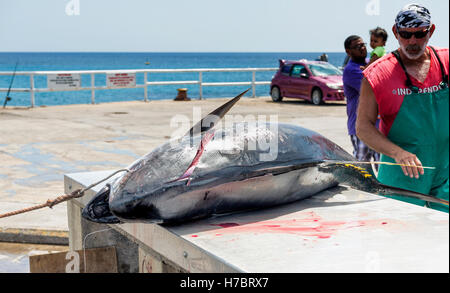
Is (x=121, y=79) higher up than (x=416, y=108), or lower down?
higher up

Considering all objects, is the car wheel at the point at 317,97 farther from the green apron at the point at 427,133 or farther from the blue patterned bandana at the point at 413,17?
the blue patterned bandana at the point at 413,17

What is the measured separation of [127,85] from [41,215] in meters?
14.9

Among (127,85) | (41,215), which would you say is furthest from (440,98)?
(127,85)

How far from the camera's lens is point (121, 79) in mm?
20828

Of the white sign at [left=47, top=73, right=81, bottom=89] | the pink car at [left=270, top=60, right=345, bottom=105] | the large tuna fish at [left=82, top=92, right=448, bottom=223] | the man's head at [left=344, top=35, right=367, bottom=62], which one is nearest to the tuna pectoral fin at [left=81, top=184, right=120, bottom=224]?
the large tuna fish at [left=82, top=92, right=448, bottom=223]

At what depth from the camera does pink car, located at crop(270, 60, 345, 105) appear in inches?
772

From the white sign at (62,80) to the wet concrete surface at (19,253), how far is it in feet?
46.6

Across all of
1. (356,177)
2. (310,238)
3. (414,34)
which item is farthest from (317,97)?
(310,238)

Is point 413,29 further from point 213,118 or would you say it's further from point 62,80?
point 62,80

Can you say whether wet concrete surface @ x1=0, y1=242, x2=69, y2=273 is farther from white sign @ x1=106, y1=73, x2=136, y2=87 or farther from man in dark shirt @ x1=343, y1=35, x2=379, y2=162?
white sign @ x1=106, y1=73, x2=136, y2=87

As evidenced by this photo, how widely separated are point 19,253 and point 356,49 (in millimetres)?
3924
